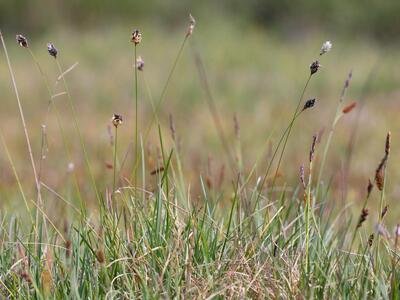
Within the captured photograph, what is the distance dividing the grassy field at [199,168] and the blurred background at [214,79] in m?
0.03

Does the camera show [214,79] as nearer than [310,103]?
No

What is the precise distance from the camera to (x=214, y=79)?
386 inches

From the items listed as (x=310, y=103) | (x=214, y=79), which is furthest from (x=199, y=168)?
(x=214, y=79)

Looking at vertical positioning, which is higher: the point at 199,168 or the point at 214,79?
the point at 214,79

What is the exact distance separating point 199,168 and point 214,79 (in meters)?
6.23

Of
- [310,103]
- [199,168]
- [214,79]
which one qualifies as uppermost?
[214,79]

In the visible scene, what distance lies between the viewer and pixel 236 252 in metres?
2.16

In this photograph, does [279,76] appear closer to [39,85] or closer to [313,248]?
[39,85]

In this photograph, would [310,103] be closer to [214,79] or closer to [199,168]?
[199,168]

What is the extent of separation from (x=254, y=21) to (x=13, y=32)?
13.3ft

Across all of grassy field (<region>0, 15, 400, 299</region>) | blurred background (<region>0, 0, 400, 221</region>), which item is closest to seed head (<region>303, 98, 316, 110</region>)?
grassy field (<region>0, 15, 400, 299</region>)

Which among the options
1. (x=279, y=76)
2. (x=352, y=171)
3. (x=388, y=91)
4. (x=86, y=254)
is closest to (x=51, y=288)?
(x=86, y=254)

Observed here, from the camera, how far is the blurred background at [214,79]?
639 cm

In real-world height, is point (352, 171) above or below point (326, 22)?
below
